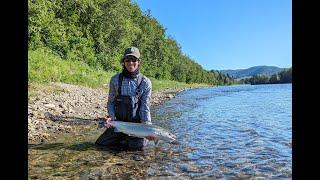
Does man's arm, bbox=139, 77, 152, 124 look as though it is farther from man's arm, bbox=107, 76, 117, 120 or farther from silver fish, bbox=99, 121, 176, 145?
silver fish, bbox=99, 121, 176, 145

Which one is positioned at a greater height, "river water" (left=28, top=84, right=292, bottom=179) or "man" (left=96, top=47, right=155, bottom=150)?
"man" (left=96, top=47, right=155, bottom=150)

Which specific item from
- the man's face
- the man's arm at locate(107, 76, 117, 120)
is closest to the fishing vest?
the man's arm at locate(107, 76, 117, 120)

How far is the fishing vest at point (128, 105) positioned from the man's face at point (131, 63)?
0.30 metres

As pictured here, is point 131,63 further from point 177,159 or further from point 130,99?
point 177,159

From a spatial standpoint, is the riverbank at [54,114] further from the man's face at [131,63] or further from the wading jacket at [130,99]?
the man's face at [131,63]

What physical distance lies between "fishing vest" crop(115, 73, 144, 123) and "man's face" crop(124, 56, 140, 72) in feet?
0.99

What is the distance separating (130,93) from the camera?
36.0 ft

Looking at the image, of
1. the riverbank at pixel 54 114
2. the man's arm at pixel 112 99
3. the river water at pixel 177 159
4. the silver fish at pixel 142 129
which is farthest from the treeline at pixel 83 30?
the silver fish at pixel 142 129

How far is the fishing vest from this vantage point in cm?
1092

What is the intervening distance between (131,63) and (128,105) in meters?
1.09

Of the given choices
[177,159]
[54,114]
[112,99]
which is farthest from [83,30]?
[177,159]

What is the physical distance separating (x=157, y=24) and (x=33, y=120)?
10132 centimetres
